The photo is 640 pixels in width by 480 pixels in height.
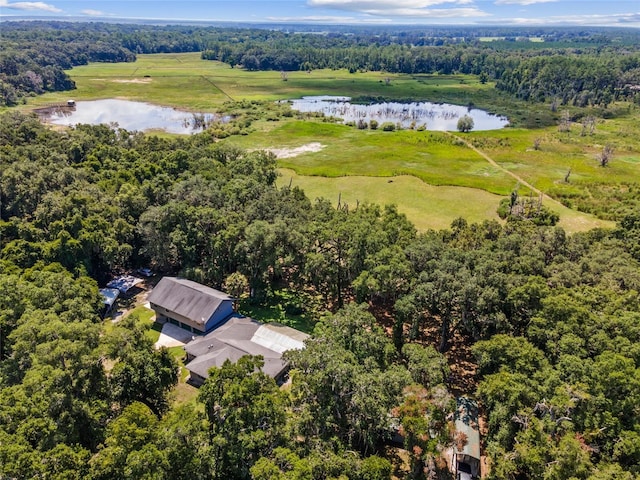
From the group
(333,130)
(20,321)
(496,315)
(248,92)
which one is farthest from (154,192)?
(248,92)

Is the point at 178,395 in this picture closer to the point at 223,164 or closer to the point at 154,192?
the point at 154,192

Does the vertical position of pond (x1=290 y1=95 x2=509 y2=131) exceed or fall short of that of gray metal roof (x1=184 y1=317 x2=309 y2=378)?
it falls short

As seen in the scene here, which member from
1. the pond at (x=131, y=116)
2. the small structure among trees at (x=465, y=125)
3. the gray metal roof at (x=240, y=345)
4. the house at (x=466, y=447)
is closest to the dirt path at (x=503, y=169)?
the small structure among trees at (x=465, y=125)

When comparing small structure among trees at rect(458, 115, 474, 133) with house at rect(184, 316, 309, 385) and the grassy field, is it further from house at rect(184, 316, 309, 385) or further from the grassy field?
house at rect(184, 316, 309, 385)

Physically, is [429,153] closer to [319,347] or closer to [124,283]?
[124,283]

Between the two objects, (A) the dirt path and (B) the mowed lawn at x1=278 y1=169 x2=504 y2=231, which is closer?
(B) the mowed lawn at x1=278 y1=169 x2=504 y2=231

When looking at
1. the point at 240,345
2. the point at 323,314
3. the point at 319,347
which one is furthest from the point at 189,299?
the point at 319,347

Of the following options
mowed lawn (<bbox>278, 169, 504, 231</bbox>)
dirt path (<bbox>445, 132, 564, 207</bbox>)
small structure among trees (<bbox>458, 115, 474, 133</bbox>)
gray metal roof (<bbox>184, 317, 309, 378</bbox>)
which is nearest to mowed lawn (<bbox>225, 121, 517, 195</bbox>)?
dirt path (<bbox>445, 132, 564, 207</bbox>)

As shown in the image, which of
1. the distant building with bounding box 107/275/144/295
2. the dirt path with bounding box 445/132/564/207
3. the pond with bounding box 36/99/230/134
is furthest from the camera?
the pond with bounding box 36/99/230/134
